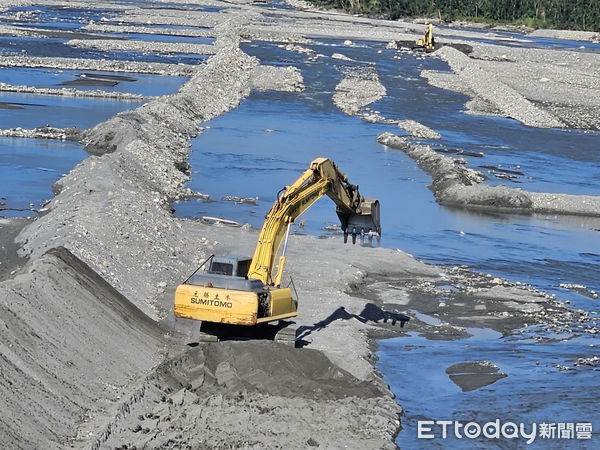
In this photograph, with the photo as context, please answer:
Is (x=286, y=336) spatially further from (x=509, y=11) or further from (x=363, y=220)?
(x=509, y=11)

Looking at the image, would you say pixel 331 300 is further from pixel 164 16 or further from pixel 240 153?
pixel 164 16

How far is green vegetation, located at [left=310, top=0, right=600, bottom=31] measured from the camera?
154125mm

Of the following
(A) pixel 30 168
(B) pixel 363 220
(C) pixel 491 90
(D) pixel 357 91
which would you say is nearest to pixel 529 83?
(C) pixel 491 90

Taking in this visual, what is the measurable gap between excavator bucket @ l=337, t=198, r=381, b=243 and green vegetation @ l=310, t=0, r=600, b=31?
5437 inches

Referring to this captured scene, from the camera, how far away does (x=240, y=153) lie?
44906 mm

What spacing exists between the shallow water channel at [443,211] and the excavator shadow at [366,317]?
942mm

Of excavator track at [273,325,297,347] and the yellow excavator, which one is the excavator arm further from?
excavator track at [273,325,297,347]

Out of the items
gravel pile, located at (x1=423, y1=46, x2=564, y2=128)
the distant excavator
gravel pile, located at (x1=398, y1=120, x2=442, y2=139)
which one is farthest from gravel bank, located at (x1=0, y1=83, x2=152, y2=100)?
the distant excavator

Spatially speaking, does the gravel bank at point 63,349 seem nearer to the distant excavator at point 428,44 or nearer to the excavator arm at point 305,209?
the excavator arm at point 305,209

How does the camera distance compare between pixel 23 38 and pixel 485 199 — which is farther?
pixel 23 38

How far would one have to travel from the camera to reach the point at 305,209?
20328 mm

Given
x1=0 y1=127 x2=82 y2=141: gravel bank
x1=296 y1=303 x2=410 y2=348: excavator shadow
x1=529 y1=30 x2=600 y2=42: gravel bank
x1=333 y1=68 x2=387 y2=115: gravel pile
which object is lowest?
x1=529 y1=30 x2=600 y2=42: gravel bank

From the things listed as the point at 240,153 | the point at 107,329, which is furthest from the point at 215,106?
the point at 107,329

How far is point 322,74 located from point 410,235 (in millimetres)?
46196
